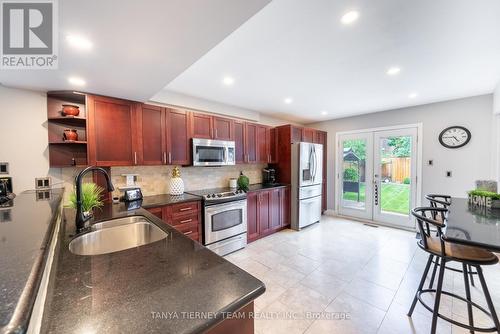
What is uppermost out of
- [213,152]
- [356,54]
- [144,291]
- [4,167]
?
[356,54]

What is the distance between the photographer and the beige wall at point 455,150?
3.27m

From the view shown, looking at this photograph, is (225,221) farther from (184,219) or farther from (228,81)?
(228,81)

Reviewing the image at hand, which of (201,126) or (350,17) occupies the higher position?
(350,17)

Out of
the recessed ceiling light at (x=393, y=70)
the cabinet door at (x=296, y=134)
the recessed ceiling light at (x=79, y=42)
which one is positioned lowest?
the cabinet door at (x=296, y=134)

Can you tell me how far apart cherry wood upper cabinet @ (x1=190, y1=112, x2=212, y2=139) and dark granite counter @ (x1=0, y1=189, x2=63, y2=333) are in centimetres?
221

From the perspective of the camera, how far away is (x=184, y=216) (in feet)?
8.73

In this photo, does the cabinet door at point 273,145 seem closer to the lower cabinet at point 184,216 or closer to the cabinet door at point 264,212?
the cabinet door at point 264,212

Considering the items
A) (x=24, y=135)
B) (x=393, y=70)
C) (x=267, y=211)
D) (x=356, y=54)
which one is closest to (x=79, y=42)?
(x=24, y=135)

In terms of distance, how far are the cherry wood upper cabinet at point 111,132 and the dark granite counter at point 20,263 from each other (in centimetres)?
144

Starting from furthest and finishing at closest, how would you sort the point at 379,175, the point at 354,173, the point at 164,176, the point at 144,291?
the point at 354,173 < the point at 379,175 < the point at 164,176 < the point at 144,291

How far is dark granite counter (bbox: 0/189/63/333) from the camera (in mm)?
383

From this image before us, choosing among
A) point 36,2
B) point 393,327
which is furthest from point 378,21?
point 393,327

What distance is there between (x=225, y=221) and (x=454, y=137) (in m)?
4.18

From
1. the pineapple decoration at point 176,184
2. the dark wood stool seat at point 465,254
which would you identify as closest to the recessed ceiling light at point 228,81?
the pineapple decoration at point 176,184
